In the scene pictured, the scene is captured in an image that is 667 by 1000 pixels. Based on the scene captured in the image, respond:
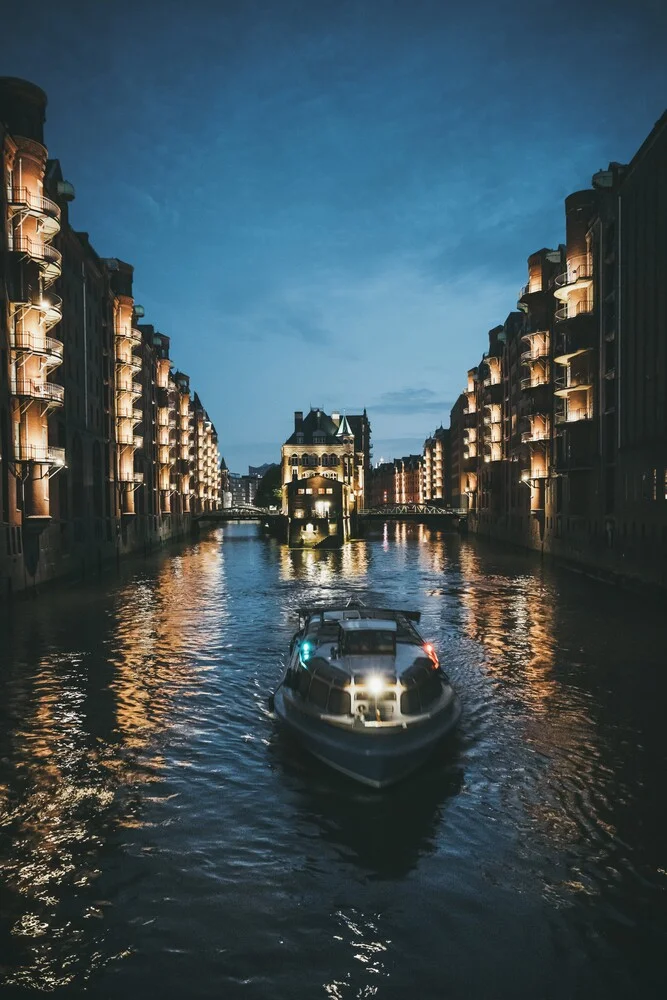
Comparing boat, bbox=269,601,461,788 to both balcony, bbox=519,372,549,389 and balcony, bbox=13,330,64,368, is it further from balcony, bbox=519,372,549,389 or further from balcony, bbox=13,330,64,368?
balcony, bbox=519,372,549,389

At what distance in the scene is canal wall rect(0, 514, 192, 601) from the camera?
152 ft

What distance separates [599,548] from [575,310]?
20.1 meters

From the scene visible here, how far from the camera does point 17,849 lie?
1461 cm

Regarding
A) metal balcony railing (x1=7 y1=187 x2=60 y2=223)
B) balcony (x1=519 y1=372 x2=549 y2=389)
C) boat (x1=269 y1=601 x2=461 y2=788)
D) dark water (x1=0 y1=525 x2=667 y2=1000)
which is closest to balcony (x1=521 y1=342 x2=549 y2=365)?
balcony (x1=519 y1=372 x2=549 y2=389)

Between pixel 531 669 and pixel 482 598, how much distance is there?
21503mm

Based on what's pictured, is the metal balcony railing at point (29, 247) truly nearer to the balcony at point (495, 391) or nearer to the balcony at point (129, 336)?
the balcony at point (129, 336)

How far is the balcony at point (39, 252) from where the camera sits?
4706 cm

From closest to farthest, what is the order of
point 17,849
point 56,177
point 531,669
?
point 17,849, point 531,669, point 56,177

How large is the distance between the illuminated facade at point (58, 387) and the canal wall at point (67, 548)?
124 millimetres

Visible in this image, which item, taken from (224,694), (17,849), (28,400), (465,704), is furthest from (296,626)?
(17,849)

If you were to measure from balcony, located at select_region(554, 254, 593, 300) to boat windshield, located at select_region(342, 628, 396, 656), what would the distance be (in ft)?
160

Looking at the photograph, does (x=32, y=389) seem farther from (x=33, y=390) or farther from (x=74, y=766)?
(x=74, y=766)

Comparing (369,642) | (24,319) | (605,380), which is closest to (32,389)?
(24,319)

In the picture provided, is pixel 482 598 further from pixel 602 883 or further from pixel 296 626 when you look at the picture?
pixel 602 883
